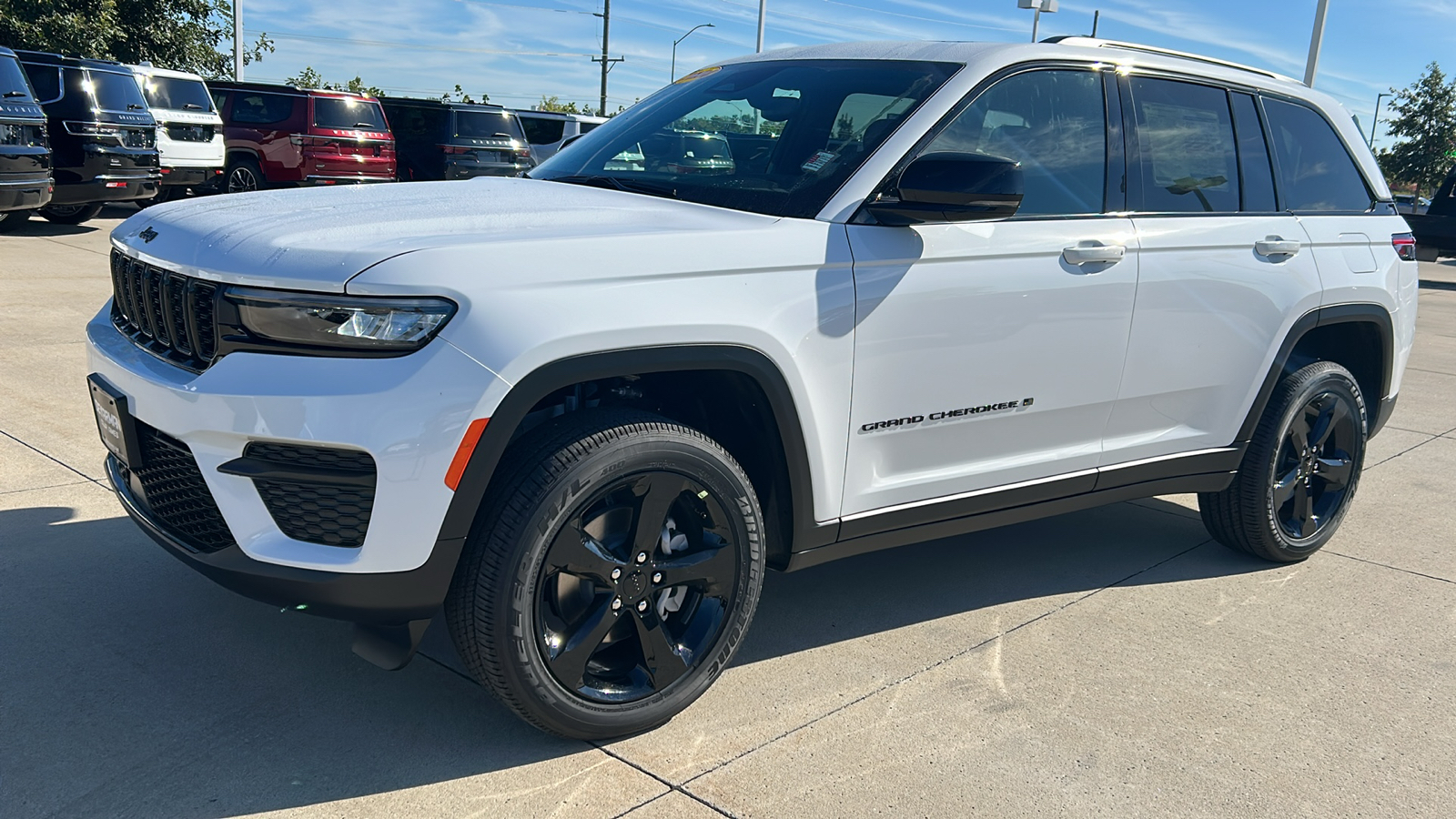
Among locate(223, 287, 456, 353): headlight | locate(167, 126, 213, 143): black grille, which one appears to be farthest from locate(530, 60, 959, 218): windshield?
locate(167, 126, 213, 143): black grille

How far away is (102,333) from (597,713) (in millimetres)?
1699

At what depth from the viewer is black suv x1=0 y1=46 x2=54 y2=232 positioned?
11.1 metres

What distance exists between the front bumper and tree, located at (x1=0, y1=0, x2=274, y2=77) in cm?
2288

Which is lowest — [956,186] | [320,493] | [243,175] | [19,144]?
[243,175]

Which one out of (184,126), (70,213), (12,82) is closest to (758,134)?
(12,82)

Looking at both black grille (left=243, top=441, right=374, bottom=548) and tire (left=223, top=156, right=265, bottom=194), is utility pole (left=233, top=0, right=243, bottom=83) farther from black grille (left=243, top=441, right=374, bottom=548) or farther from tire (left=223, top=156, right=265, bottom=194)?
black grille (left=243, top=441, right=374, bottom=548)

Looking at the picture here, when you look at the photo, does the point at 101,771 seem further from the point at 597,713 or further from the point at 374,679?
the point at 597,713

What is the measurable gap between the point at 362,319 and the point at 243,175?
54.1 ft

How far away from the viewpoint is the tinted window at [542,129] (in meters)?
24.0

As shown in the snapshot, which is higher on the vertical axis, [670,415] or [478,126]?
[478,126]

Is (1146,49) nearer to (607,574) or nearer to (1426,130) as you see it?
(607,574)

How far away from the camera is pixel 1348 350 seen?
484cm

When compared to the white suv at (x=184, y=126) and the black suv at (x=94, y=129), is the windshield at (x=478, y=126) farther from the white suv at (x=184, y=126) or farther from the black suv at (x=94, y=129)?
the black suv at (x=94, y=129)

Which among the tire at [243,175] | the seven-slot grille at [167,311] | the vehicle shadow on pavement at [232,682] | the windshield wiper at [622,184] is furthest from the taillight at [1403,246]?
the tire at [243,175]
